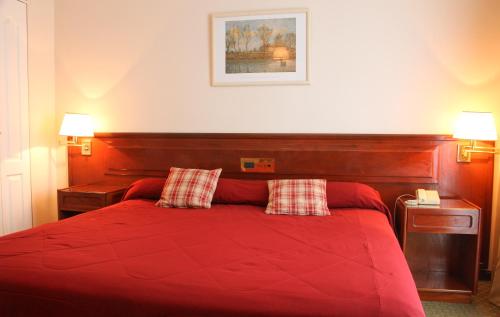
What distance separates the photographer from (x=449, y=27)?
2.86 metres

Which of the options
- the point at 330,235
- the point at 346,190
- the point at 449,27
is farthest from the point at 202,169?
the point at 449,27

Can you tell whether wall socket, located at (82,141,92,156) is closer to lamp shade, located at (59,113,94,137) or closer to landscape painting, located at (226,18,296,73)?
lamp shade, located at (59,113,94,137)

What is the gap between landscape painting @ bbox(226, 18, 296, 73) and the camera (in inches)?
121

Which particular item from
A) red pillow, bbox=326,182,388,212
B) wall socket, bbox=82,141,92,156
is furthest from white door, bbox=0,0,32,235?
red pillow, bbox=326,182,388,212

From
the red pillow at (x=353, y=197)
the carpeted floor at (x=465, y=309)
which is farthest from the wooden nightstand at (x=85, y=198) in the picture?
the carpeted floor at (x=465, y=309)

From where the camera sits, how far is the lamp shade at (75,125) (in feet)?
10.7

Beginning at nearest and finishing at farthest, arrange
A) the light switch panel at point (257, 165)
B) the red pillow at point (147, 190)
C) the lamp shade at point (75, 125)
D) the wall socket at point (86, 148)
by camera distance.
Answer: the red pillow at point (147, 190) < the light switch panel at point (257, 165) < the lamp shade at point (75, 125) < the wall socket at point (86, 148)

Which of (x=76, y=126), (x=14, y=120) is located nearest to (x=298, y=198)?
(x=76, y=126)

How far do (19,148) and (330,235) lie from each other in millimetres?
2657

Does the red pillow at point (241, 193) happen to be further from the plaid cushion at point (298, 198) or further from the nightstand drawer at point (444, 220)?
the nightstand drawer at point (444, 220)

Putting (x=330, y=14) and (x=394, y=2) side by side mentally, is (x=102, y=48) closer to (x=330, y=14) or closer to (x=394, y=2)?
(x=330, y=14)

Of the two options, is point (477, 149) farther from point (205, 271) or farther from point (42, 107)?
point (42, 107)

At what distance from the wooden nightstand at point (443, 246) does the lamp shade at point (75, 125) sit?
2.62 metres

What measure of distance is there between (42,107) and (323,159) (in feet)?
8.21
